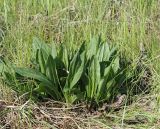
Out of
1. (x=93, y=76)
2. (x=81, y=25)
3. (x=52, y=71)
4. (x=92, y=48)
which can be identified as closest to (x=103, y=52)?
(x=92, y=48)

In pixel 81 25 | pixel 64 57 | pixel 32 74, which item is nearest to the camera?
pixel 32 74

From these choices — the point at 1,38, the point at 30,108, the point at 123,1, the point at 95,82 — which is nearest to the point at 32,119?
the point at 30,108

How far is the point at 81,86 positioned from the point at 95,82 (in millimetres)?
106

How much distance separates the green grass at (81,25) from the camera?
→ 2.23 metres

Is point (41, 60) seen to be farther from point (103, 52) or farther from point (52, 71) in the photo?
point (103, 52)

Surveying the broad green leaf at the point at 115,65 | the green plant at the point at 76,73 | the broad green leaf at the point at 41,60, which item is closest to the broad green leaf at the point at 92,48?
the green plant at the point at 76,73

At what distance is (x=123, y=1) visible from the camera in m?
2.70

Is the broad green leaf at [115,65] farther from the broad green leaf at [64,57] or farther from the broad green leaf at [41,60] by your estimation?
the broad green leaf at [41,60]

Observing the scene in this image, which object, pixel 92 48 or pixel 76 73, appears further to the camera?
pixel 92 48

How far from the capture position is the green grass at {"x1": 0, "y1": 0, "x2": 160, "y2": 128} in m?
2.23

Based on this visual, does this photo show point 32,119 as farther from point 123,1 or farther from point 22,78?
point 123,1

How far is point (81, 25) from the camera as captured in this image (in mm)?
2438

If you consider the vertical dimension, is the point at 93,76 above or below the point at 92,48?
below

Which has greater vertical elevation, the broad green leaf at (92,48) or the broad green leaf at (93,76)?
the broad green leaf at (92,48)
